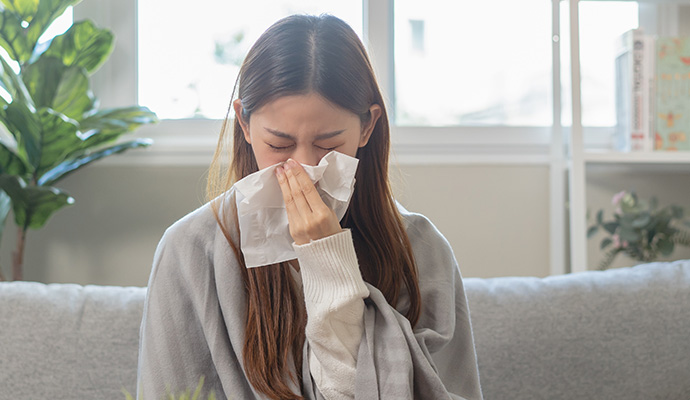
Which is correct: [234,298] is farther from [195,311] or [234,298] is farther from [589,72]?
[589,72]

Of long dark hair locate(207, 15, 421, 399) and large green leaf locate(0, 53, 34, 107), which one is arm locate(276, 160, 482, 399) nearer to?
long dark hair locate(207, 15, 421, 399)

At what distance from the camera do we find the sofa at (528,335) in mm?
1267

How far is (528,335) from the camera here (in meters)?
1.38

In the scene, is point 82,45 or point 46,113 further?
point 82,45

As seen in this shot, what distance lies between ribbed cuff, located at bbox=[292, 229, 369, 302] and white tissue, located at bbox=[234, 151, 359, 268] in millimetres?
51

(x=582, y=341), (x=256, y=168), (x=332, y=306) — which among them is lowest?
(x=582, y=341)

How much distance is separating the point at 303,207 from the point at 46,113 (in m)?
0.79

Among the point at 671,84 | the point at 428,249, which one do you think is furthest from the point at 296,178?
the point at 671,84

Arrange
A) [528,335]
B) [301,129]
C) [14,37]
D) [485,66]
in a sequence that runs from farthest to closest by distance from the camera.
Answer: [485,66] < [14,37] < [528,335] < [301,129]

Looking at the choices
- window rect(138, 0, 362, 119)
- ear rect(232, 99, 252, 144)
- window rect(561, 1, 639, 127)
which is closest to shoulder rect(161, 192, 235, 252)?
ear rect(232, 99, 252, 144)

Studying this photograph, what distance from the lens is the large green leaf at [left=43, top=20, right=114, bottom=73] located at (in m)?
1.64

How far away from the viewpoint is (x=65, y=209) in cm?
190

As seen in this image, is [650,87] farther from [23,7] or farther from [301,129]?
[23,7]

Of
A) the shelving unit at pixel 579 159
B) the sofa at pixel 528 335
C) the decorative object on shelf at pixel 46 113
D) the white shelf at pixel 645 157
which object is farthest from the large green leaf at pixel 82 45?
the white shelf at pixel 645 157
